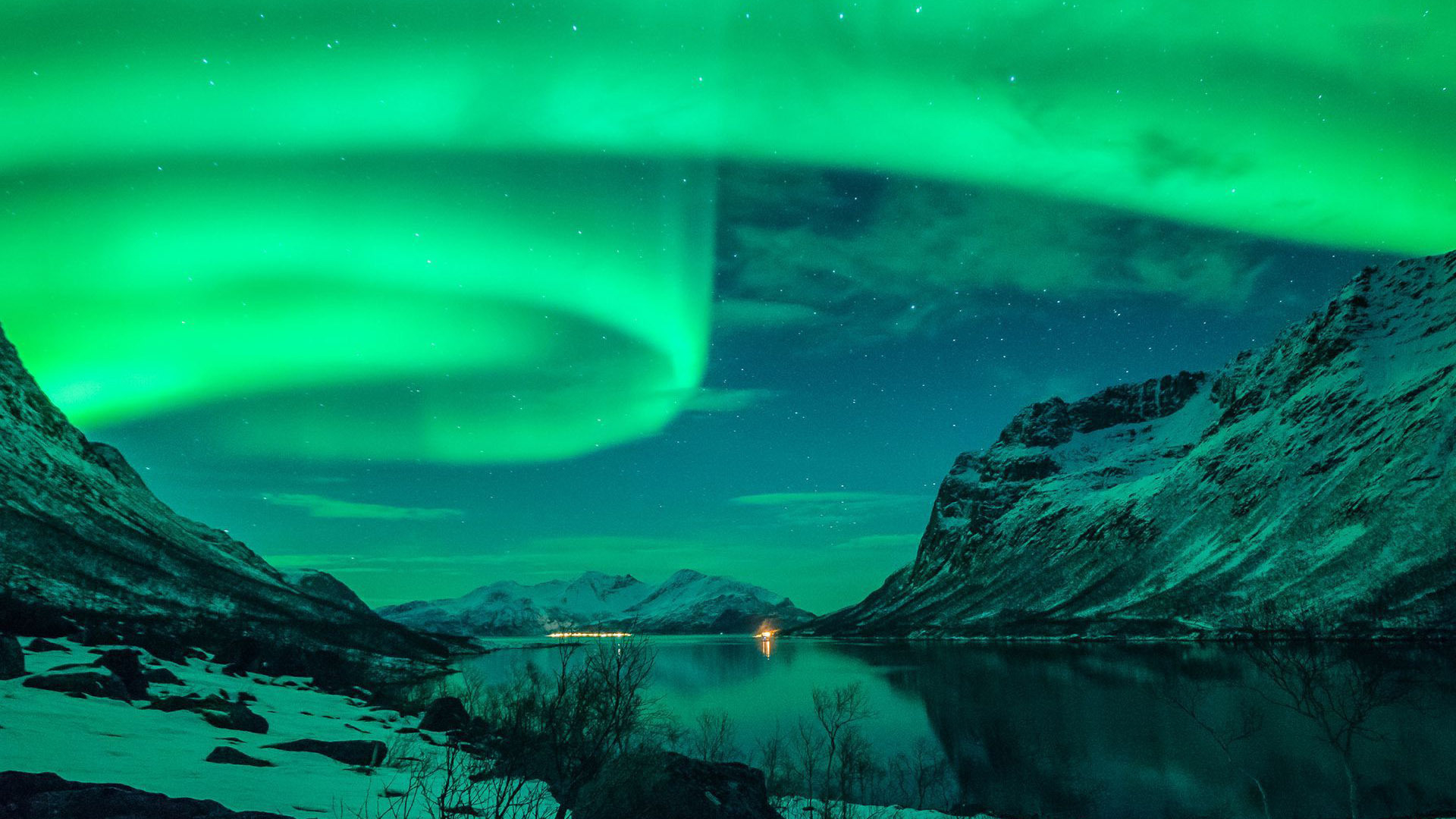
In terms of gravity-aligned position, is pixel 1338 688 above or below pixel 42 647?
below

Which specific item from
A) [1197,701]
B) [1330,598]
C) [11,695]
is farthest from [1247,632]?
[11,695]

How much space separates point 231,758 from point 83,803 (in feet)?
60.8

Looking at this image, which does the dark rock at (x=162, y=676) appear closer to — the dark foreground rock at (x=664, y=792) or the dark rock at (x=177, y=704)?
the dark rock at (x=177, y=704)

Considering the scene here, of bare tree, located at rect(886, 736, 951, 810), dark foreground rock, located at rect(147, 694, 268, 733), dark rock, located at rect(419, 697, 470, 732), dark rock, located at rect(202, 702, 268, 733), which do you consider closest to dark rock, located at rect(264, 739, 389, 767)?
dark rock, located at rect(202, 702, 268, 733)

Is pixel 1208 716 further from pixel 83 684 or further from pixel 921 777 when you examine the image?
pixel 83 684

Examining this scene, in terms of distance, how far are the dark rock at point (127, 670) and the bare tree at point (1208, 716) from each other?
198ft

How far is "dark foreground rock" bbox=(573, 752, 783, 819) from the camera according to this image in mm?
20109

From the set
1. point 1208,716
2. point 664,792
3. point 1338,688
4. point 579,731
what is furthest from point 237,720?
point 1338,688

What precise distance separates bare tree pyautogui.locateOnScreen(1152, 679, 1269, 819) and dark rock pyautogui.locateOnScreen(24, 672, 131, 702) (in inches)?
2333

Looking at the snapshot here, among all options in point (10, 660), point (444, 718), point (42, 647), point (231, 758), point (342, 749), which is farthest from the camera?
point (444, 718)

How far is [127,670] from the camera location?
4225cm

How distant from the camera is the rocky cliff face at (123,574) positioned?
114m

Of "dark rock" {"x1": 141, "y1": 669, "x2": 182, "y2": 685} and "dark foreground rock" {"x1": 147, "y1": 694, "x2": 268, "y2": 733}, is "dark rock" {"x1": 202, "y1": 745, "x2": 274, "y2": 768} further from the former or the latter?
"dark rock" {"x1": 141, "y1": 669, "x2": 182, "y2": 685}

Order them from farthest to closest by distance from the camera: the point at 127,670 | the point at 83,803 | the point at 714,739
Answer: the point at 714,739
the point at 127,670
the point at 83,803
